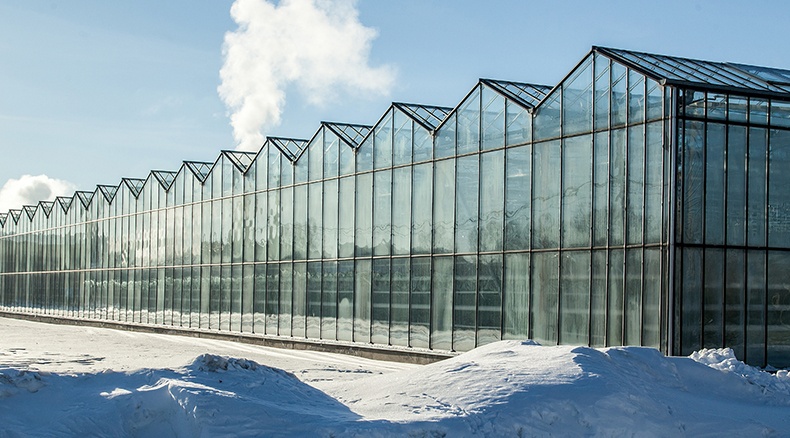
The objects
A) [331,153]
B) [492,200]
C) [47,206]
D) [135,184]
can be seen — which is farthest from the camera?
[47,206]

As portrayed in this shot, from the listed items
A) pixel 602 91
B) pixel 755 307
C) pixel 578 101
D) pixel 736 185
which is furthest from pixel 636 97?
pixel 755 307

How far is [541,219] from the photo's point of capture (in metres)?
27.3

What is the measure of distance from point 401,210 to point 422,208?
131 centimetres

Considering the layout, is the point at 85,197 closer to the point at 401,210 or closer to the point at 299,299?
the point at 299,299

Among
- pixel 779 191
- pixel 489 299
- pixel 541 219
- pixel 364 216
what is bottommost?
pixel 489 299

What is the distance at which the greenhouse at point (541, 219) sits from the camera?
77.9ft

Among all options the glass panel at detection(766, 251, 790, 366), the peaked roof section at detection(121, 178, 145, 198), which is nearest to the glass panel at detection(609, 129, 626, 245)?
the glass panel at detection(766, 251, 790, 366)

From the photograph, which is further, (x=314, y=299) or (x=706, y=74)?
(x=314, y=299)

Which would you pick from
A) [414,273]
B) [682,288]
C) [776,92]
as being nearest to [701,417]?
[682,288]

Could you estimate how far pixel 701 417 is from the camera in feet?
49.6

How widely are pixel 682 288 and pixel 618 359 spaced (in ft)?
23.3

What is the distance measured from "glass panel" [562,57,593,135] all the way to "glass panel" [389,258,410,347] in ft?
29.6

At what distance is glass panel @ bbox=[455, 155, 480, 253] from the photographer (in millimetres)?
29953

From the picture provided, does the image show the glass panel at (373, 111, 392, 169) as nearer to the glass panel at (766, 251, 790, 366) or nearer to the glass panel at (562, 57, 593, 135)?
the glass panel at (562, 57, 593, 135)
